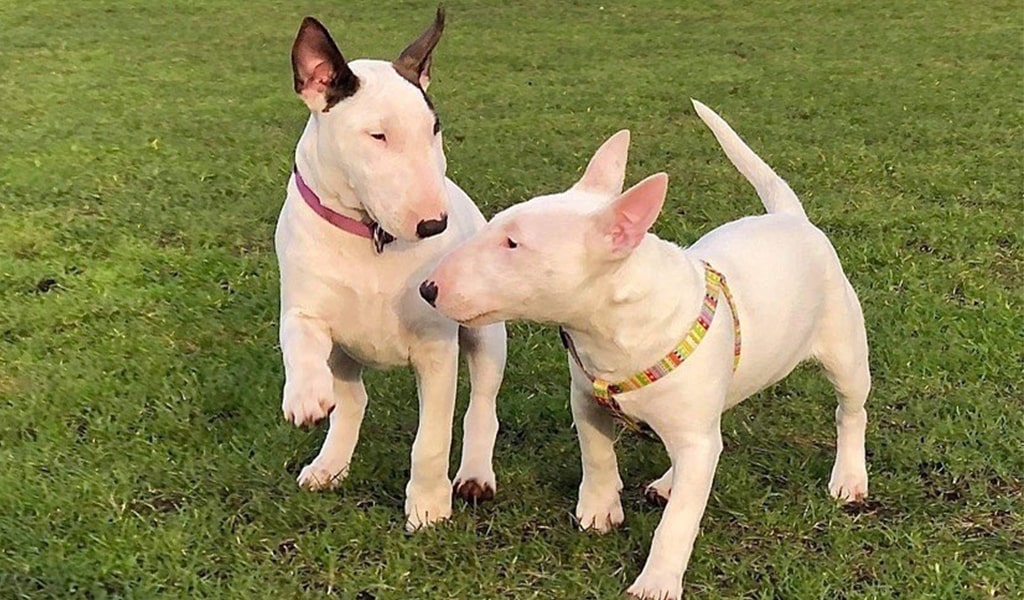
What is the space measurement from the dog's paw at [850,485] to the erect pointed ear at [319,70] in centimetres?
209

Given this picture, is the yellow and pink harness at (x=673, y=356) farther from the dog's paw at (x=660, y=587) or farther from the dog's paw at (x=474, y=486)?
the dog's paw at (x=474, y=486)

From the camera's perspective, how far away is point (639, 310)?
346 cm

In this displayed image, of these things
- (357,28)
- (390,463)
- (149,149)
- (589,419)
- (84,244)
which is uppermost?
(589,419)

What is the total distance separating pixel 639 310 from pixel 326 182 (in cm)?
101

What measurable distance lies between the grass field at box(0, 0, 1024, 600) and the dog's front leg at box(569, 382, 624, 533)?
95 mm

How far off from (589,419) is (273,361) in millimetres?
2020

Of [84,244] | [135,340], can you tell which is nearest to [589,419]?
[135,340]

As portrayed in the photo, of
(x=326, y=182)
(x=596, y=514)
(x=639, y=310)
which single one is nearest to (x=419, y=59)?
(x=326, y=182)

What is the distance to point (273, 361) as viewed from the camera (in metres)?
5.44

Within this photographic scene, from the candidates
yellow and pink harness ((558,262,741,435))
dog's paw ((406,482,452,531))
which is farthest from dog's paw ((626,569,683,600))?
dog's paw ((406,482,452,531))

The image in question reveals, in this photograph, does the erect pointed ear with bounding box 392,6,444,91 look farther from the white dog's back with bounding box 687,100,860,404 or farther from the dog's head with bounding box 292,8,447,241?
the white dog's back with bounding box 687,100,860,404

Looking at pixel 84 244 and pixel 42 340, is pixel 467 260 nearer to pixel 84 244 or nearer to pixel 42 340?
pixel 42 340

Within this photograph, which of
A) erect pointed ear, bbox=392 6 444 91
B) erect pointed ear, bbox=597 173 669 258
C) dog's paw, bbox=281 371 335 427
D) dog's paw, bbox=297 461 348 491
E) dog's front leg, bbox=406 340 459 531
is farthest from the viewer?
dog's paw, bbox=297 461 348 491

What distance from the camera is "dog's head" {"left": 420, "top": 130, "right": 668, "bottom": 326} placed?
10.8 ft
